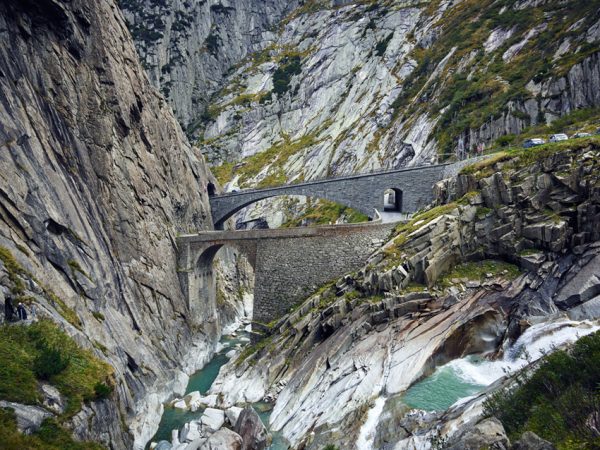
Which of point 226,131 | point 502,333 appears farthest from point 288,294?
point 226,131

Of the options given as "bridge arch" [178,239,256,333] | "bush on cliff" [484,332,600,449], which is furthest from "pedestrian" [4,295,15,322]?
"bridge arch" [178,239,256,333]

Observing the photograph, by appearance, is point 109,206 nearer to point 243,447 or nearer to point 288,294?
point 288,294

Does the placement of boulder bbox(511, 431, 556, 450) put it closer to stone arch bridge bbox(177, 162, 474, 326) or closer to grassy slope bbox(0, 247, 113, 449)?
grassy slope bbox(0, 247, 113, 449)

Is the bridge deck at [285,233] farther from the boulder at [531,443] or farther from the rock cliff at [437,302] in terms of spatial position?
the boulder at [531,443]

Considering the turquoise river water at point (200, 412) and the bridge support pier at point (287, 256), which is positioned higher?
the bridge support pier at point (287, 256)

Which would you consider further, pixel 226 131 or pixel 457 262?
pixel 226 131

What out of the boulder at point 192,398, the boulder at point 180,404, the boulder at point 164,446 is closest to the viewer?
the boulder at point 164,446

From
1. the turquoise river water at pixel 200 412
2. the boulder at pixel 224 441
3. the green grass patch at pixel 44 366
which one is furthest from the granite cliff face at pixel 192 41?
the boulder at pixel 224 441
